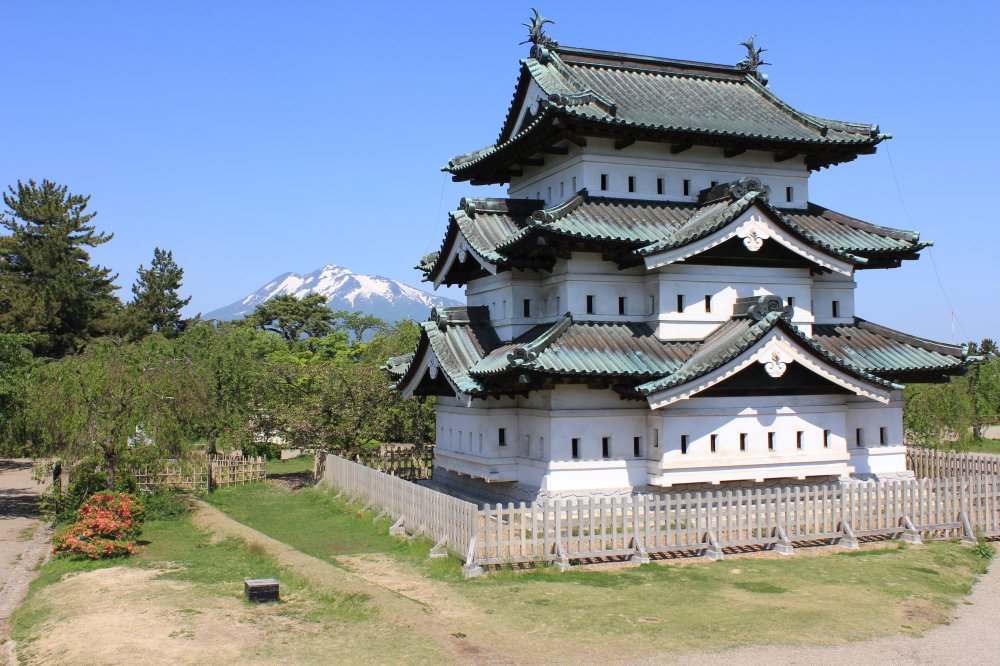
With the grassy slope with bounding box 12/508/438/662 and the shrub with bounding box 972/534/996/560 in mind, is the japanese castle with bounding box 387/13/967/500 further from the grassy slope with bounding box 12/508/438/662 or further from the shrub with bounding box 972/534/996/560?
the grassy slope with bounding box 12/508/438/662

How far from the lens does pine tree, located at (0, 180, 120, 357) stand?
54.3 metres

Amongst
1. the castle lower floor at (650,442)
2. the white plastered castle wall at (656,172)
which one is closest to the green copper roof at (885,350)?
the castle lower floor at (650,442)

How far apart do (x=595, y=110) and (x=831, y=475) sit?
1189 cm

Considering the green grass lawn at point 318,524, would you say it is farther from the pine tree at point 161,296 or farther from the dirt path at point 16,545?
the pine tree at point 161,296

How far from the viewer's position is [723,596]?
16500mm

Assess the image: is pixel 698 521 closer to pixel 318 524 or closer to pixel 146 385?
pixel 318 524

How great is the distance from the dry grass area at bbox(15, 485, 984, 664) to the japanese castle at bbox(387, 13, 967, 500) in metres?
4.23

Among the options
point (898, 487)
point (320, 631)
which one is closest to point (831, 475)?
point (898, 487)

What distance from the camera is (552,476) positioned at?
75.2 feet

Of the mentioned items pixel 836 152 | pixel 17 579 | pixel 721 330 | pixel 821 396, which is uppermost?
pixel 836 152

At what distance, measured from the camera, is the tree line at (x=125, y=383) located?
2594 cm

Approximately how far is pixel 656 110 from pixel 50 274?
1800 inches

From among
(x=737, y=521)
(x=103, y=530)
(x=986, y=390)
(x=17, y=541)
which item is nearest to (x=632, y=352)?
(x=737, y=521)

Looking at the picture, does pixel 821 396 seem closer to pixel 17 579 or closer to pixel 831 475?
pixel 831 475
